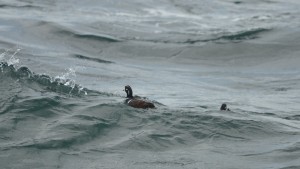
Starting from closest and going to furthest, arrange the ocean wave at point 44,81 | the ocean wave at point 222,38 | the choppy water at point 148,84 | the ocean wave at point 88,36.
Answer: the choppy water at point 148,84 → the ocean wave at point 44,81 → the ocean wave at point 88,36 → the ocean wave at point 222,38

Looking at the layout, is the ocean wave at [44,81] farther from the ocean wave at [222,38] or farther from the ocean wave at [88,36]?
the ocean wave at [222,38]

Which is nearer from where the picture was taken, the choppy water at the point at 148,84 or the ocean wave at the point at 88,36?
the choppy water at the point at 148,84

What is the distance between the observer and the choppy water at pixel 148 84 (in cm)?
1021

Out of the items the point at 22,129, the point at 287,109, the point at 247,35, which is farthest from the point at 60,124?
the point at 247,35

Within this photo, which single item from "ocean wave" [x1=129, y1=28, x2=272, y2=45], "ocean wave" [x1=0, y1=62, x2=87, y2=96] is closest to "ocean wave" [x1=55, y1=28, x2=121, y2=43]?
"ocean wave" [x1=129, y1=28, x2=272, y2=45]

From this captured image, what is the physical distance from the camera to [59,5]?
2856cm

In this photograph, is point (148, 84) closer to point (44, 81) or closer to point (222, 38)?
point (44, 81)

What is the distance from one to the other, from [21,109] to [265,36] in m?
12.3

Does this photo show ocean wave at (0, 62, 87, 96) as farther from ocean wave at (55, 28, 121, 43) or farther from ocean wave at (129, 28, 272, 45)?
ocean wave at (129, 28, 272, 45)

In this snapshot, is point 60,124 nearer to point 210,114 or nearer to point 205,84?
point 210,114

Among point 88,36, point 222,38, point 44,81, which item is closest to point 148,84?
point 44,81

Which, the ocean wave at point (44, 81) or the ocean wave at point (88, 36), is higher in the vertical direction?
the ocean wave at point (88, 36)

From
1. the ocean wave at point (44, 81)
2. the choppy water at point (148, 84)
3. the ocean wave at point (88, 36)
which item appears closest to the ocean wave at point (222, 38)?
the choppy water at point (148, 84)

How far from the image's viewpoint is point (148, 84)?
16266mm
